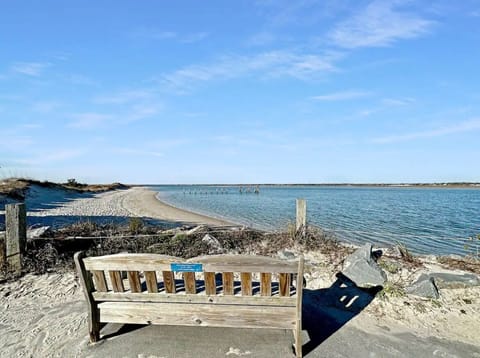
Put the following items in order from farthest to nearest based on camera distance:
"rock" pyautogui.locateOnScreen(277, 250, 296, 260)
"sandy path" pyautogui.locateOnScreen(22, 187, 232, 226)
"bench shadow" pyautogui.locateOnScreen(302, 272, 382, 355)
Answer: "sandy path" pyautogui.locateOnScreen(22, 187, 232, 226)
"rock" pyautogui.locateOnScreen(277, 250, 296, 260)
"bench shadow" pyautogui.locateOnScreen(302, 272, 382, 355)

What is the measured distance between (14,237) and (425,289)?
673 centimetres

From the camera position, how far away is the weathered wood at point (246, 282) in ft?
9.56

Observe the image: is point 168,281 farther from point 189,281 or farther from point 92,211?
point 92,211

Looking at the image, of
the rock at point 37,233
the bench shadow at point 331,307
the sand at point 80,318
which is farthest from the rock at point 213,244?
the rock at point 37,233

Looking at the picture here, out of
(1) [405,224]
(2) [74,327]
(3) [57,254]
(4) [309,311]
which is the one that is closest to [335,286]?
(4) [309,311]

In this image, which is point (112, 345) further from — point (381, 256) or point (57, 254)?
point (381, 256)

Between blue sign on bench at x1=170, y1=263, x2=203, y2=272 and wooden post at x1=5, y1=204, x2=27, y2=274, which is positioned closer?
blue sign on bench at x1=170, y1=263, x2=203, y2=272

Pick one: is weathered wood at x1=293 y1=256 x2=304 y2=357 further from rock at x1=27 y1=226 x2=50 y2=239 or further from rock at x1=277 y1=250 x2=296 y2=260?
rock at x1=27 y1=226 x2=50 y2=239

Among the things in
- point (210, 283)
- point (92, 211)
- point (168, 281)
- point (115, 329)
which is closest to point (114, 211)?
point (92, 211)

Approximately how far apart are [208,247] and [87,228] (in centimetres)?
309

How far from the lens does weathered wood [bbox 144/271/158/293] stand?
3.07 meters

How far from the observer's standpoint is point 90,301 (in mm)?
3246

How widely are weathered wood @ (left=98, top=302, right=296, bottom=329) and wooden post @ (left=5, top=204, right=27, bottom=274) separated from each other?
326 cm

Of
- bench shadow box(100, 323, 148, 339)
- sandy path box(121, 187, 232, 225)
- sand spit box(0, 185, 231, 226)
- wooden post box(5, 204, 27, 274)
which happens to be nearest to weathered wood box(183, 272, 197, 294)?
bench shadow box(100, 323, 148, 339)
